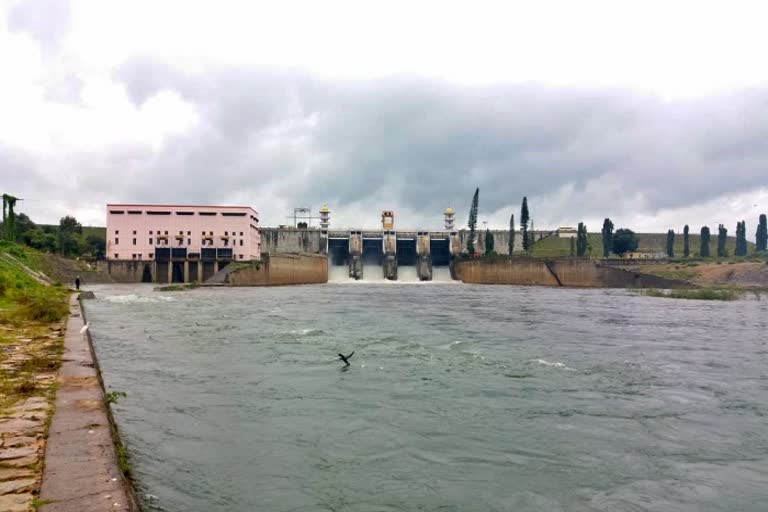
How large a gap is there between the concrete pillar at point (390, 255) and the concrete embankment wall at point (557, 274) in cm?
1192

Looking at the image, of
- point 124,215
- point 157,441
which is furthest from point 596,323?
point 124,215

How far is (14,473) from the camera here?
4.70 metres

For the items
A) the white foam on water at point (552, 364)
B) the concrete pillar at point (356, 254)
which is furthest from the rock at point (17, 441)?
the concrete pillar at point (356, 254)

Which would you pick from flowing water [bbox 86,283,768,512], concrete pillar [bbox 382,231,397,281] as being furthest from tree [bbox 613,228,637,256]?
flowing water [bbox 86,283,768,512]

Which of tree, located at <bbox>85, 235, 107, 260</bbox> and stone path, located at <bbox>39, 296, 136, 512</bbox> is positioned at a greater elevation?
tree, located at <bbox>85, 235, 107, 260</bbox>

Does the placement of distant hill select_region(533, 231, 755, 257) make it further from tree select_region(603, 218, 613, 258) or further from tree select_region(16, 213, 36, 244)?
tree select_region(16, 213, 36, 244)

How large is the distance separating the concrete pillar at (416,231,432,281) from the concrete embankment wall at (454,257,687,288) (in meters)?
7.92

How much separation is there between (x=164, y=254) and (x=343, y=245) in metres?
28.9

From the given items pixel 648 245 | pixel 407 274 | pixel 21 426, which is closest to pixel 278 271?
pixel 407 274

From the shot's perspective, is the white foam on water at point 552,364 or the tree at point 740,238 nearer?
the white foam on water at point 552,364

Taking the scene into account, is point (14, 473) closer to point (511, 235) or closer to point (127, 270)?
point (127, 270)

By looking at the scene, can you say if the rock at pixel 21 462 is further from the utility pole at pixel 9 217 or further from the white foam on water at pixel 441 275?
the white foam on water at pixel 441 275

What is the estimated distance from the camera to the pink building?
85.1 metres

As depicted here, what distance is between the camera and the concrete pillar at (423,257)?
3442 inches
